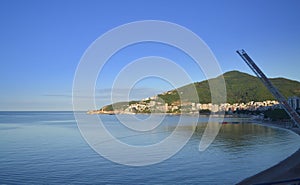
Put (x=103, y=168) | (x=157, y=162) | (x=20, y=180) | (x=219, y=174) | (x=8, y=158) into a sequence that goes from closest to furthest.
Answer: (x=20, y=180) → (x=219, y=174) → (x=103, y=168) → (x=157, y=162) → (x=8, y=158)

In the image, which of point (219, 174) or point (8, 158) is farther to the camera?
point (8, 158)

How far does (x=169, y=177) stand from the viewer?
77.4ft

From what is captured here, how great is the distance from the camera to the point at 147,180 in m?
22.9

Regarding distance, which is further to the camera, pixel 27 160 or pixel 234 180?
pixel 27 160

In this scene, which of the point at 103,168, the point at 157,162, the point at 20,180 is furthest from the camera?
the point at 157,162

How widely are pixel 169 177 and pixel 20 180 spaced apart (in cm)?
1007

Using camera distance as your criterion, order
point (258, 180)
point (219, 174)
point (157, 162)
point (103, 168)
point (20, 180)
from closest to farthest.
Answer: point (258, 180) < point (20, 180) < point (219, 174) < point (103, 168) < point (157, 162)

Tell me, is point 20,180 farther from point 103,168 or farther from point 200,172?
point 200,172

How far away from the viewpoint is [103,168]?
28.1 metres

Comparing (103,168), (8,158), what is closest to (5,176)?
(103,168)

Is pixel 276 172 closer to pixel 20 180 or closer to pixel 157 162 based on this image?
pixel 157 162

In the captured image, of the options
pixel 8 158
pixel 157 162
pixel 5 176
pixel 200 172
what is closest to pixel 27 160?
pixel 8 158

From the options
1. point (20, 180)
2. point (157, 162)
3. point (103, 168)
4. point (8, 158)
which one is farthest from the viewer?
point (8, 158)

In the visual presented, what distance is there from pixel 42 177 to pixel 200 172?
11.4 meters
